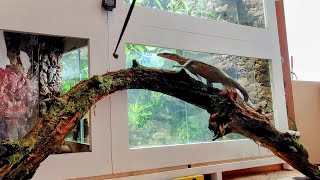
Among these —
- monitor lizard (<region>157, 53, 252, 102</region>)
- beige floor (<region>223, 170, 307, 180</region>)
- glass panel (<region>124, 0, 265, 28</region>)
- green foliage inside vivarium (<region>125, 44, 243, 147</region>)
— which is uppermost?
glass panel (<region>124, 0, 265, 28</region>)

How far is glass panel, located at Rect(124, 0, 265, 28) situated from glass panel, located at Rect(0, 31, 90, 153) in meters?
0.33

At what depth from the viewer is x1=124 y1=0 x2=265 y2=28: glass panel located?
1.31 meters

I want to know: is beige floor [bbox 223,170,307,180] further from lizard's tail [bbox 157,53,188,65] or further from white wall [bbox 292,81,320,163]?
lizard's tail [bbox 157,53,188,65]

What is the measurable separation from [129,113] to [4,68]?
45cm

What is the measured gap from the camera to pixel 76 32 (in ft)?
3.42

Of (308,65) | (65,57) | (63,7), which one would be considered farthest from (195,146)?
(308,65)

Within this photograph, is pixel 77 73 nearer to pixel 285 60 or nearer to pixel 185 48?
pixel 185 48

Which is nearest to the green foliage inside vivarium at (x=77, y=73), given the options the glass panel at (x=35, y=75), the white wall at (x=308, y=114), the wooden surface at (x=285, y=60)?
the glass panel at (x=35, y=75)

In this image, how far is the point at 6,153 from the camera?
2.12 feet

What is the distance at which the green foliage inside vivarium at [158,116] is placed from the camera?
45.7 inches

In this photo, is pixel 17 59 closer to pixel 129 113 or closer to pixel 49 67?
pixel 49 67

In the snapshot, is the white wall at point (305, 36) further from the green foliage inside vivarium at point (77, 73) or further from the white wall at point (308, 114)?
the green foliage inside vivarium at point (77, 73)

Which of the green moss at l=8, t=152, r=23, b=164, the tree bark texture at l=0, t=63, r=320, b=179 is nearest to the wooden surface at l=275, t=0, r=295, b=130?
the tree bark texture at l=0, t=63, r=320, b=179

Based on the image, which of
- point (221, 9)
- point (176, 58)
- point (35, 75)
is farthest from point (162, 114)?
point (221, 9)
